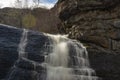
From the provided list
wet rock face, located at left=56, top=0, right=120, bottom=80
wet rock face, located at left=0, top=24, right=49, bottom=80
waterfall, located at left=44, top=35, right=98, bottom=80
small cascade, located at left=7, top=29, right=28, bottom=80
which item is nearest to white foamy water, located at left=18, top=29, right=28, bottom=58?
small cascade, located at left=7, top=29, right=28, bottom=80

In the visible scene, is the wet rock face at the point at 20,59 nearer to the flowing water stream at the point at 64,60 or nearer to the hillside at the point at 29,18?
the flowing water stream at the point at 64,60

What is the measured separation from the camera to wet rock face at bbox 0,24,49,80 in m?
15.9

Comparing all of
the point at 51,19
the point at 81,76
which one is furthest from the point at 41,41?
the point at 51,19

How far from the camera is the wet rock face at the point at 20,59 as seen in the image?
15898 mm

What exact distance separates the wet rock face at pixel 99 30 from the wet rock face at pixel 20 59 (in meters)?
2.70

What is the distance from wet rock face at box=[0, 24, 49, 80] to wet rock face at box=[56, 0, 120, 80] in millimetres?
2702

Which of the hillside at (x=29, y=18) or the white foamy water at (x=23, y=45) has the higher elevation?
the hillside at (x=29, y=18)

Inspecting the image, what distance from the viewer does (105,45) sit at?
64.1 feet

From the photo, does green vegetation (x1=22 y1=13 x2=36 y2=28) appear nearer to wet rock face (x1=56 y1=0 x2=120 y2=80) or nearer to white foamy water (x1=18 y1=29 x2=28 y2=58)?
wet rock face (x1=56 y1=0 x2=120 y2=80)

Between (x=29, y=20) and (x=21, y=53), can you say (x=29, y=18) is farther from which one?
(x=21, y=53)

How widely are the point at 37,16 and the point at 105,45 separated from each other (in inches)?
1069

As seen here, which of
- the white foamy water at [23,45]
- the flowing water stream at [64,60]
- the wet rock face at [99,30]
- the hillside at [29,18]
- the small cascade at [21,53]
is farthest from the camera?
the hillside at [29,18]

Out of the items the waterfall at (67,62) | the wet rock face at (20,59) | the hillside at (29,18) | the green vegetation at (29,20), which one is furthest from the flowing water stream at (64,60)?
the green vegetation at (29,20)

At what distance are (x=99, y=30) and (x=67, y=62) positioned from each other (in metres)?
3.47
